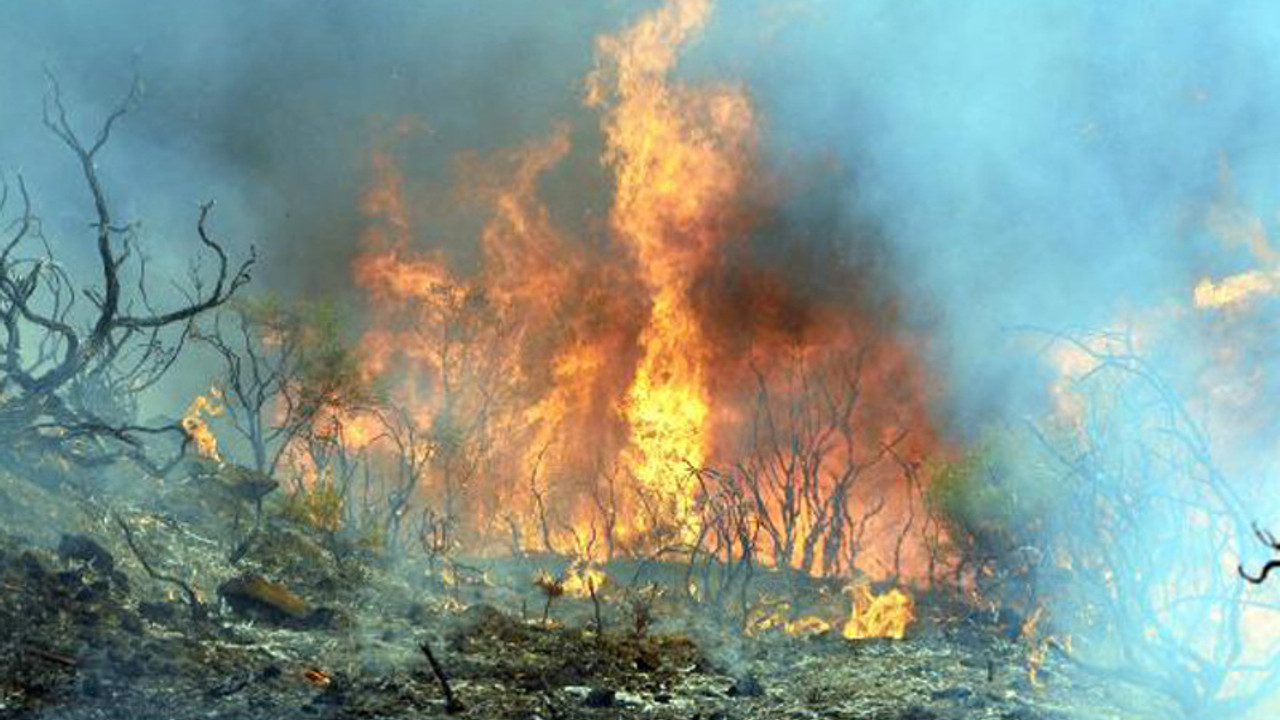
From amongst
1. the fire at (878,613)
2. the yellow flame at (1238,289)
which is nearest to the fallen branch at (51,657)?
the fire at (878,613)

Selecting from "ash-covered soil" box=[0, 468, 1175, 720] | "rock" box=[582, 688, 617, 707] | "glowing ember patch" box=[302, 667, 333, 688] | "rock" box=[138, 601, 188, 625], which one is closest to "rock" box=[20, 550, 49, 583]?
"ash-covered soil" box=[0, 468, 1175, 720]

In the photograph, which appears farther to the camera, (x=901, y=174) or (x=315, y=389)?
(x=901, y=174)

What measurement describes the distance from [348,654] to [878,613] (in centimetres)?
1753

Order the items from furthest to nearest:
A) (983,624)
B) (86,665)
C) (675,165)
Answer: (675,165) → (983,624) → (86,665)

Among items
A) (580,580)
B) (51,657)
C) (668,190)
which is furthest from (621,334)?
(51,657)

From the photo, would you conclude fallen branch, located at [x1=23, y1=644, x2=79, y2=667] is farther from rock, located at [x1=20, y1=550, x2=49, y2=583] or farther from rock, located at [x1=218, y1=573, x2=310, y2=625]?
rock, located at [x1=218, y1=573, x2=310, y2=625]

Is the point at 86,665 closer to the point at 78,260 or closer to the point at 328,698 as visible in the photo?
the point at 328,698

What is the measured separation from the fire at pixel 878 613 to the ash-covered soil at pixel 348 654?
279 inches

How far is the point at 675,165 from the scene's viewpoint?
48188 mm

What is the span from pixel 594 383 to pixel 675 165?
1006 cm

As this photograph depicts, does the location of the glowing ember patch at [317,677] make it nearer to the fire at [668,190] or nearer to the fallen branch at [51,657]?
the fallen branch at [51,657]

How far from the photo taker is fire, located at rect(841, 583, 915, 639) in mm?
27016

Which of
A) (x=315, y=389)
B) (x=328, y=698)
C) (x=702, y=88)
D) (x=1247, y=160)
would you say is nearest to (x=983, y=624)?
(x=328, y=698)

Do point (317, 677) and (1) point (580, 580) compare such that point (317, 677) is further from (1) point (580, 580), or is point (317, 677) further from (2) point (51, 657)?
(1) point (580, 580)
